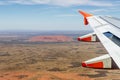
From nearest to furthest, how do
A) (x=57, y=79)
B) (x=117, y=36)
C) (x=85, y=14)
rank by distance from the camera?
1. (x=117, y=36)
2. (x=85, y=14)
3. (x=57, y=79)

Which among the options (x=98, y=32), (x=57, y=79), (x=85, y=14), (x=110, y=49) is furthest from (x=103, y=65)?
(x=57, y=79)

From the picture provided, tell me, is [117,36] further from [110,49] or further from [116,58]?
[116,58]

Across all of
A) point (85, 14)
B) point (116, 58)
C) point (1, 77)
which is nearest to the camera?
point (116, 58)

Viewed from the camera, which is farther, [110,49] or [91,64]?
[110,49]

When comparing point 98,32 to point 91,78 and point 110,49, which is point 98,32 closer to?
point 110,49

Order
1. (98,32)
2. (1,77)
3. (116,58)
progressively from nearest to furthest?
(116,58)
(98,32)
(1,77)

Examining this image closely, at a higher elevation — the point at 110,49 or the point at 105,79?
the point at 110,49

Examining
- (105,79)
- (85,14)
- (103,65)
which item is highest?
(85,14)

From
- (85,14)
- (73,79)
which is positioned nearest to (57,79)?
(73,79)

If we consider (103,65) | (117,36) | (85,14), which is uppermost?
(85,14)
